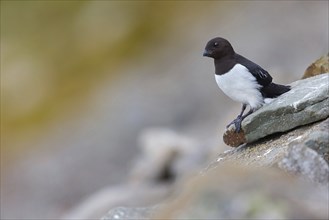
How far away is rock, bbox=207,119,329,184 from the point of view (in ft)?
30.3

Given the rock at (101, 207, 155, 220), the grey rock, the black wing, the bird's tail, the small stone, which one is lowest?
the grey rock

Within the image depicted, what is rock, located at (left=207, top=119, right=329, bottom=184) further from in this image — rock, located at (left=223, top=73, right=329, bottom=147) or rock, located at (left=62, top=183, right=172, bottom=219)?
rock, located at (left=62, top=183, right=172, bottom=219)

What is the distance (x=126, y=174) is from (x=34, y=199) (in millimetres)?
4537

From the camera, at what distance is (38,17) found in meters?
56.8

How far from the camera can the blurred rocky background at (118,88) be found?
30156mm

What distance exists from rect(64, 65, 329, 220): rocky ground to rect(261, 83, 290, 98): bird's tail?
0.65ft

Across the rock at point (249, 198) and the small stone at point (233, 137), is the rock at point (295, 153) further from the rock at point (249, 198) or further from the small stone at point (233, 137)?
the rock at point (249, 198)

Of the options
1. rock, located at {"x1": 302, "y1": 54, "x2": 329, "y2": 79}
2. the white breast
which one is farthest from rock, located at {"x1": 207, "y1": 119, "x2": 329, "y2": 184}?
rock, located at {"x1": 302, "y1": 54, "x2": 329, "y2": 79}

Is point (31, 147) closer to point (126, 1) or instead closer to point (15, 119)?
point (15, 119)

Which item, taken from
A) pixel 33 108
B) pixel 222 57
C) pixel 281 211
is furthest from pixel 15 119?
pixel 281 211

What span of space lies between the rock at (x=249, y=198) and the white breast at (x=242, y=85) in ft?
12.5

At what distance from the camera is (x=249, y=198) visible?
7676 mm

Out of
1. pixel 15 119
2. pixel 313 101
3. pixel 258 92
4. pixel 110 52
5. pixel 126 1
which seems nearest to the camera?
pixel 313 101

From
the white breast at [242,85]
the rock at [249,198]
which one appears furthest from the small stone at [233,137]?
the rock at [249,198]
